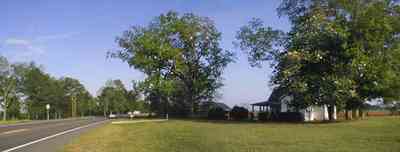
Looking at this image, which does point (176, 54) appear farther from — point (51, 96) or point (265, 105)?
point (51, 96)

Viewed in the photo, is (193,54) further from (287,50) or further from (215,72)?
(287,50)

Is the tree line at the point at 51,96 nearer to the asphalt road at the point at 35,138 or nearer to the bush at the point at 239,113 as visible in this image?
the bush at the point at 239,113

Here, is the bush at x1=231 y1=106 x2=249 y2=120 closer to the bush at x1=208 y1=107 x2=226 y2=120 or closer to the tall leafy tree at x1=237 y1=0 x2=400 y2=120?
the bush at x1=208 y1=107 x2=226 y2=120

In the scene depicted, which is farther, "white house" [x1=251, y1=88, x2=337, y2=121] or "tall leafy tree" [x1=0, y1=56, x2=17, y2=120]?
"tall leafy tree" [x1=0, y1=56, x2=17, y2=120]

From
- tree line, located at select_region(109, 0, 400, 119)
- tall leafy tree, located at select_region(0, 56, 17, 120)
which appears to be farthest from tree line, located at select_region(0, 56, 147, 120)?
tree line, located at select_region(109, 0, 400, 119)

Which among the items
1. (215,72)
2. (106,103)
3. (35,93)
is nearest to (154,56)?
(215,72)

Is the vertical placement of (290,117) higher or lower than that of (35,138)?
lower

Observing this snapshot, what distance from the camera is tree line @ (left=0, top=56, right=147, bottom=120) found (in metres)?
99.4

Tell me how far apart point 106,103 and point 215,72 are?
85188 mm

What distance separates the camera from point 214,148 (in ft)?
48.2

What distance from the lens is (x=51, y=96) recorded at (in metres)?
119

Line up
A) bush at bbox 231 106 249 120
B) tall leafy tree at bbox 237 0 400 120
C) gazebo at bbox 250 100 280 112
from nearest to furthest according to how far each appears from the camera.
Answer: tall leafy tree at bbox 237 0 400 120, bush at bbox 231 106 249 120, gazebo at bbox 250 100 280 112

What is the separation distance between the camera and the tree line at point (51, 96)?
99394 mm

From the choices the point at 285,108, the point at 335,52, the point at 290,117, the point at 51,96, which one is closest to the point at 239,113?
the point at 285,108
